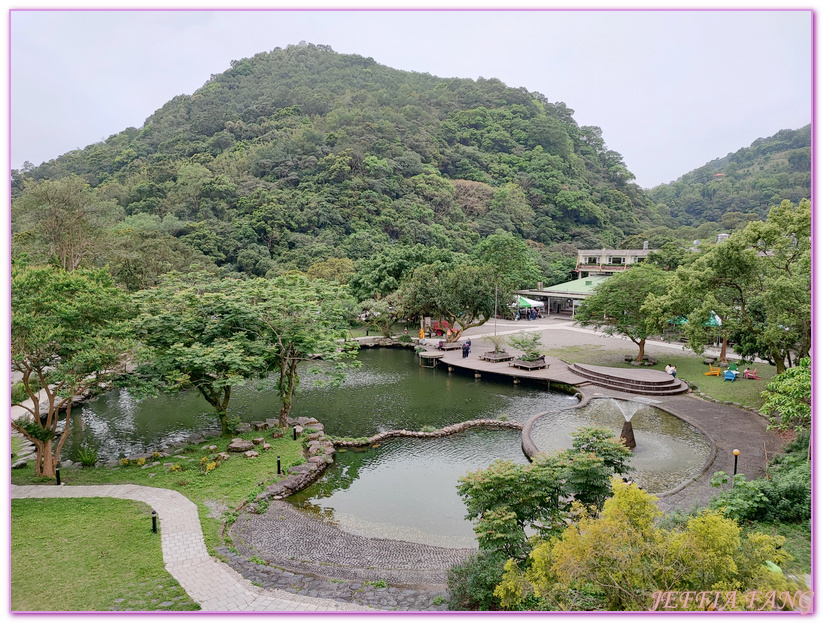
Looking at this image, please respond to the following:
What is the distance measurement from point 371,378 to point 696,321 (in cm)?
1238

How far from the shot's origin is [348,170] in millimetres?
55469

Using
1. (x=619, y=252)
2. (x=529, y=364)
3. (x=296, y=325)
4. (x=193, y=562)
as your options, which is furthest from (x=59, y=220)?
(x=619, y=252)

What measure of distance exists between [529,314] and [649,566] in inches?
1311

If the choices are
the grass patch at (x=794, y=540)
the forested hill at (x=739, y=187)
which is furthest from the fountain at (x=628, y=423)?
the forested hill at (x=739, y=187)

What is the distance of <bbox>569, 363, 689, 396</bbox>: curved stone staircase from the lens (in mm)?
17250

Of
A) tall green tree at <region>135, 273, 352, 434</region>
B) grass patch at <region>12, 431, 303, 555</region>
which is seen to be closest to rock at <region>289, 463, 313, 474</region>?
grass patch at <region>12, 431, 303, 555</region>

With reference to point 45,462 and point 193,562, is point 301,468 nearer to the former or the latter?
point 193,562

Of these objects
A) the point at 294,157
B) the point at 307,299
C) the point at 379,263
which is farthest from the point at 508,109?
the point at 307,299

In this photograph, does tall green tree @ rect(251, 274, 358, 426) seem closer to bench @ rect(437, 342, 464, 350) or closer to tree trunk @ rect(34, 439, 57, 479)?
tree trunk @ rect(34, 439, 57, 479)

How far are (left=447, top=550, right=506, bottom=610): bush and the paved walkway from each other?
50.4 inches

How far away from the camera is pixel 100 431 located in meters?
14.6

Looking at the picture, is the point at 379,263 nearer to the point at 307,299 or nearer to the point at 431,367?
the point at 431,367

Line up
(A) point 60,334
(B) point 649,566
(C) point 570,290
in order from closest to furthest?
1. (B) point 649,566
2. (A) point 60,334
3. (C) point 570,290

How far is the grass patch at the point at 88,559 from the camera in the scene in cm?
630
